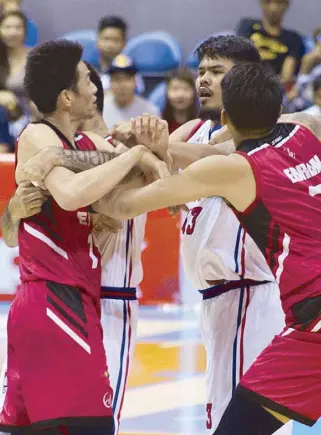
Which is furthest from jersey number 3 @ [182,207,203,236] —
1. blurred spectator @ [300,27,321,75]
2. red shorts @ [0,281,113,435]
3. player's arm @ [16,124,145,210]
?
blurred spectator @ [300,27,321,75]

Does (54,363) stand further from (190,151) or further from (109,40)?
(109,40)

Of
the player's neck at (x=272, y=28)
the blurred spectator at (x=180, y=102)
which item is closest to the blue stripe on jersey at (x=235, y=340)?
the blurred spectator at (x=180, y=102)

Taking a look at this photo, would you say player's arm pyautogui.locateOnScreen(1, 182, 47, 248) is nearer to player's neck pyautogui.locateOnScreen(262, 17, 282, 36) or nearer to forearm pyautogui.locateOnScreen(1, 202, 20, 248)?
forearm pyautogui.locateOnScreen(1, 202, 20, 248)

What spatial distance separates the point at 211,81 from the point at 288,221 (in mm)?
1262

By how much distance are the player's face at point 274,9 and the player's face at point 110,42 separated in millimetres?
1688

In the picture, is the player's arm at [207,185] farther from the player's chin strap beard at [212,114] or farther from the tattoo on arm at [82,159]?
the player's chin strap beard at [212,114]

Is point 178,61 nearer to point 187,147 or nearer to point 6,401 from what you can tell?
point 187,147

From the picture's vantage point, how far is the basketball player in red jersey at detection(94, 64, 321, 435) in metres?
4.01

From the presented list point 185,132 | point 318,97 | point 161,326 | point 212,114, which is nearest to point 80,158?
point 212,114

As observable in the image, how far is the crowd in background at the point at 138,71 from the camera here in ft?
35.6

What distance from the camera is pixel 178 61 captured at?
507 inches

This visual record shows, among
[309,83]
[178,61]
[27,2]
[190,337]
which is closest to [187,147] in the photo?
[190,337]

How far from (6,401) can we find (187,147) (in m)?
1.47

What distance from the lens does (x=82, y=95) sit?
444cm
